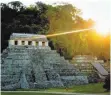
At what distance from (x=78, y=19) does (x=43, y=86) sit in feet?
80.2

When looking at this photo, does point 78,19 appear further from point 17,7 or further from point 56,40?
point 17,7

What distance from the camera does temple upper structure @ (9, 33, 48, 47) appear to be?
2160 inches

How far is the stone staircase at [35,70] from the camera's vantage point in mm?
50375

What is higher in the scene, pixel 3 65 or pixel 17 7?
pixel 17 7

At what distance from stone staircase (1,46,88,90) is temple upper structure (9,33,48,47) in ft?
2.06

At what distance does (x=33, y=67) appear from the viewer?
52438 millimetres

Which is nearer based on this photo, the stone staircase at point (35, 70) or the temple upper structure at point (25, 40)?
the stone staircase at point (35, 70)

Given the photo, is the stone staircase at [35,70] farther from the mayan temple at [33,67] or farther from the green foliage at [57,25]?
the green foliage at [57,25]

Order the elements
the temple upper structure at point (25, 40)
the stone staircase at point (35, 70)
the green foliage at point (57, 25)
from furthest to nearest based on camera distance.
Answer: the green foliage at point (57, 25)
the temple upper structure at point (25, 40)
the stone staircase at point (35, 70)

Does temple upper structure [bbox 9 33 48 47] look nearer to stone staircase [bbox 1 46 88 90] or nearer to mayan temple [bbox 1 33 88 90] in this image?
mayan temple [bbox 1 33 88 90]

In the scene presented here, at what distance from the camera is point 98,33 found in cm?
7206

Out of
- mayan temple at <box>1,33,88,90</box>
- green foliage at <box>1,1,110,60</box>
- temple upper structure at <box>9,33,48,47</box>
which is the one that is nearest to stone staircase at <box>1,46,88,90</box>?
mayan temple at <box>1,33,88,90</box>

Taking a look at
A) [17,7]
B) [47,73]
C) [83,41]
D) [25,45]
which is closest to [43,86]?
[47,73]

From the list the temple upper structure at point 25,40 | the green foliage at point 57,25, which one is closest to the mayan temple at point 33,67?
the temple upper structure at point 25,40
